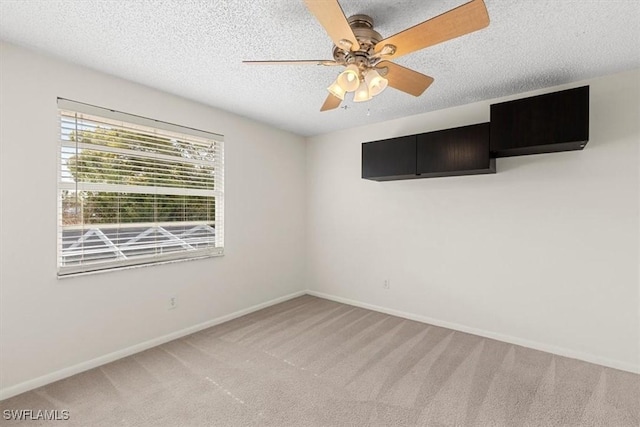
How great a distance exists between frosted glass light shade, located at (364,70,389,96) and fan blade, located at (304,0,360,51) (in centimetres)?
17

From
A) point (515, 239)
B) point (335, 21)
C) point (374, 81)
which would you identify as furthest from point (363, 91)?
point (515, 239)

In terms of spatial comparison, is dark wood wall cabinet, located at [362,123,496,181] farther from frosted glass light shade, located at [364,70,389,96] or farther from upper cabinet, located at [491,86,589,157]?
frosted glass light shade, located at [364,70,389,96]

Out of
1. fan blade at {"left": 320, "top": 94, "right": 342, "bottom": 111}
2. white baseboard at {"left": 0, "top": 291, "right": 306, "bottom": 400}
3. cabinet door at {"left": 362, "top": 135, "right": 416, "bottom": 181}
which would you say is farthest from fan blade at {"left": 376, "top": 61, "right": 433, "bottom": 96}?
white baseboard at {"left": 0, "top": 291, "right": 306, "bottom": 400}

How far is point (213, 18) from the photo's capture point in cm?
184

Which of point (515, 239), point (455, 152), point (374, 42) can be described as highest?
point (374, 42)

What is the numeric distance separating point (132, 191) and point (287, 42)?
6.51 ft

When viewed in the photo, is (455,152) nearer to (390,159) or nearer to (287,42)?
(390,159)

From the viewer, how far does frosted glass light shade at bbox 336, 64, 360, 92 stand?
168 cm

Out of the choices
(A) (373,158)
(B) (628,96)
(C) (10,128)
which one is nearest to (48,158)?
(C) (10,128)

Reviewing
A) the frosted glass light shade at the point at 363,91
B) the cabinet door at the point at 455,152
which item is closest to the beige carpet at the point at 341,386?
the cabinet door at the point at 455,152

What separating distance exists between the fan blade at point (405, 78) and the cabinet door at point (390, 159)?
1240 mm

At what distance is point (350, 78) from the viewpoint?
66.2 inches

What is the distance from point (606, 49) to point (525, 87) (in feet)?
2.22

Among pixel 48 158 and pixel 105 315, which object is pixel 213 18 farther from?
pixel 105 315
